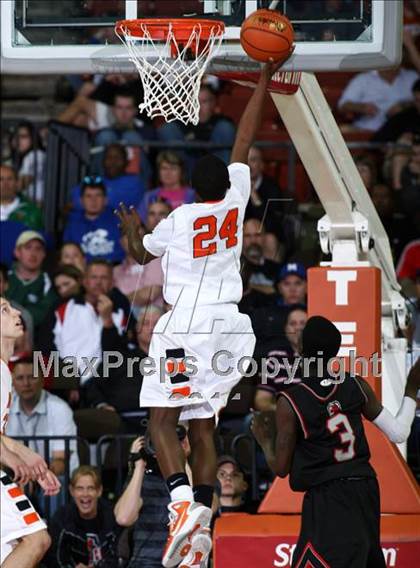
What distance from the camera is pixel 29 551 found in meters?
10.1

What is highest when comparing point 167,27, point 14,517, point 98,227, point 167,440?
point 167,27

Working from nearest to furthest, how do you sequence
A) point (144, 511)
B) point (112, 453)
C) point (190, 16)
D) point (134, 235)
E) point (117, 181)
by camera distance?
1. point (134, 235)
2. point (190, 16)
3. point (144, 511)
4. point (112, 453)
5. point (117, 181)

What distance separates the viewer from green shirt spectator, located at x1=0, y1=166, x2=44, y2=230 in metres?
15.4

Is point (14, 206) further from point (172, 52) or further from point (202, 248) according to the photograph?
point (202, 248)

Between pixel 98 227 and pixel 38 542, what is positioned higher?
pixel 98 227

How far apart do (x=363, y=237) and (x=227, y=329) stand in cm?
174

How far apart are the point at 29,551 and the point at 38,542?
0.09 meters

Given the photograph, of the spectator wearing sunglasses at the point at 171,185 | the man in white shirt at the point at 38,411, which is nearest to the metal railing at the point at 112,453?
the man in white shirt at the point at 38,411

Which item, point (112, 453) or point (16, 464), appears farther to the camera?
point (112, 453)

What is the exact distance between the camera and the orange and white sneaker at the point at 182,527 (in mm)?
8836

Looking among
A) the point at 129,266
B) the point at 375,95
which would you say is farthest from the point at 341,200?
the point at 375,95

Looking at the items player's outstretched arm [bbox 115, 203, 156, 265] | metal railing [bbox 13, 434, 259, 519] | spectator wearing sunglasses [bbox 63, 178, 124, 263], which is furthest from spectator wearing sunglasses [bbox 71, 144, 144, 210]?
player's outstretched arm [bbox 115, 203, 156, 265]

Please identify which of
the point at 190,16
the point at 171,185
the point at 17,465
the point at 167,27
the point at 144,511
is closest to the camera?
the point at 167,27

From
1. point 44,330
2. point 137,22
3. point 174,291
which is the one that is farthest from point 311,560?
point 44,330
